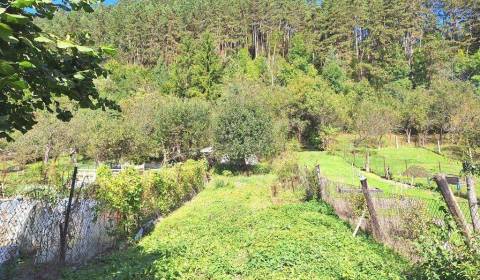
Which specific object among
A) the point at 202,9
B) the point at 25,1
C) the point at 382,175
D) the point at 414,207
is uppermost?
the point at 202,9

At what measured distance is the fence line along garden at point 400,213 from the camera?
18.3 feet

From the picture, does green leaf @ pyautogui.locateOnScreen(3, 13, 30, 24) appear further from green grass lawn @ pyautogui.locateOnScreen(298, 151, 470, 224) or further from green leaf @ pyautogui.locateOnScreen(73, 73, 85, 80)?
green grass lawn @ pyautogui.locateOnScreen(298, 151, 470, 224)

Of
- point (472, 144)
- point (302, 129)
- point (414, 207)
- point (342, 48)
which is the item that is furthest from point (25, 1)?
point (342, 48)

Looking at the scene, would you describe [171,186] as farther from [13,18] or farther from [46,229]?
[13,18]

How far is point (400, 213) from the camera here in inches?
388

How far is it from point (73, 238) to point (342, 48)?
65157mm

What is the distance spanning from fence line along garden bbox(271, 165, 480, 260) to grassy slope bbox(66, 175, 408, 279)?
417 millimetres

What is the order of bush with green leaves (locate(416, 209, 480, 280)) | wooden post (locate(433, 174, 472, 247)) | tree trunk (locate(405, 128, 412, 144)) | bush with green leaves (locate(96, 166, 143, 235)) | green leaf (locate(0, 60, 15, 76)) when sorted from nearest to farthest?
green leaf (locate(0, 60, 15, 76))
bush with green leaves (locate(416, 209, 480, 280))
wooden post (locate(433, 174, 472, 247))
bush with green leaves (locate(96, 166, 143, 235))
tree trunk (locate(405, 128, 412, 144))

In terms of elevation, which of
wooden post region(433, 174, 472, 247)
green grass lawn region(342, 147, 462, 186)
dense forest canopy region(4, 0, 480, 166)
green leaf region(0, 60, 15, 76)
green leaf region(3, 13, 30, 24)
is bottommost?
green grass lawn region(342, 147, 462, 186)

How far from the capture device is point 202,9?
74562mm

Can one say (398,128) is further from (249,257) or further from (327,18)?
(249,257)

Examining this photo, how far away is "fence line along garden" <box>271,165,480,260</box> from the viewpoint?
220 inches

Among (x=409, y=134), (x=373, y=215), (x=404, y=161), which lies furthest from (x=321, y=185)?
(x=409, y=134)

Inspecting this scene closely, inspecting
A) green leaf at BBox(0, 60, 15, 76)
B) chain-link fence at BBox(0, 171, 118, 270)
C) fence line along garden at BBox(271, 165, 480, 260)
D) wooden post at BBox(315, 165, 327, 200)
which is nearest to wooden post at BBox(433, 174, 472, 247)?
fence line along garden at BBox(271, 165, 480, 260)
